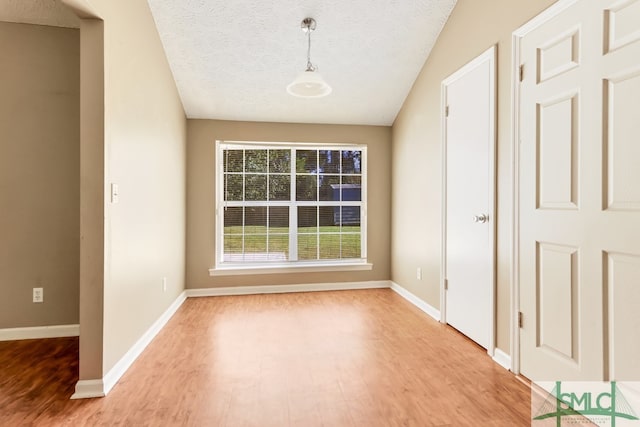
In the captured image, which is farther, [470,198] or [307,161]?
[307,161]

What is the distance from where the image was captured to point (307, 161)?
4.24 meters

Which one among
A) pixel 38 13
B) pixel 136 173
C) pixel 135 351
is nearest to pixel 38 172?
pixel 136 173

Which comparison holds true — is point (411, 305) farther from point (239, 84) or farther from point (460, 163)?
point (239, 84)

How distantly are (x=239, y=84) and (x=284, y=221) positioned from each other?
169 cm

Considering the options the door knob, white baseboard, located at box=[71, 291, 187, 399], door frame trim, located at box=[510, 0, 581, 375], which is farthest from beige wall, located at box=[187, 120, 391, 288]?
door frame trim, located at box=[510, 0, 581, 375]

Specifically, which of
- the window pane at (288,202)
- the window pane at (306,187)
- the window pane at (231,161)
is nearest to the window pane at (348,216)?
the window pane at (288,202)

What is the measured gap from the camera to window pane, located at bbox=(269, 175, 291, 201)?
4145 millimetres

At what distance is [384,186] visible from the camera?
429cm

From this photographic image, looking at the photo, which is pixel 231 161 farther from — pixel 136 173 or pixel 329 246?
pixel 136 173

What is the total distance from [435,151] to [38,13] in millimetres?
3431

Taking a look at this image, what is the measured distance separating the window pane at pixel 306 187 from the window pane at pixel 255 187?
16.8 inches

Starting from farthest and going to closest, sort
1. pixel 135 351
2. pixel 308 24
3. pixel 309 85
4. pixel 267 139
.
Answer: pixel 267 139 < pixel 308 24 < pixel 309 85 < pixel 135 351

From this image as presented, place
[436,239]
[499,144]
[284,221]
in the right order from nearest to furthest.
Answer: [499,144] → [436,239] → [284,221]

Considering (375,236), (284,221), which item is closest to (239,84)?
(284,221)
